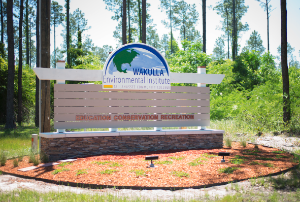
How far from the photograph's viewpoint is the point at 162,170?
6820mm

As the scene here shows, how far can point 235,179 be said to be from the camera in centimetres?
611

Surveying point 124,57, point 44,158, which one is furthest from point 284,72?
point 44,158

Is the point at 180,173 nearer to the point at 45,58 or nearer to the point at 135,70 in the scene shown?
the point at 135,70

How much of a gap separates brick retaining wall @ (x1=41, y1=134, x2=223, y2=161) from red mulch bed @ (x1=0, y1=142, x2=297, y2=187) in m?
1.05

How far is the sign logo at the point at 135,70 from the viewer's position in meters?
9.91

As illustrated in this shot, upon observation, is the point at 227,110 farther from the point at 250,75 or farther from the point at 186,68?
the point at 250,75

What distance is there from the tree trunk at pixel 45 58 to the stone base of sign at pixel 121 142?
77 centimetres

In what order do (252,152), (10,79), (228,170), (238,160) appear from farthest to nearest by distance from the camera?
(10,79) → (252,152) → (238,160) → (228,170)

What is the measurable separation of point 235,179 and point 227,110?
14.5 m

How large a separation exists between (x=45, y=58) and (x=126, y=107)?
3788mm

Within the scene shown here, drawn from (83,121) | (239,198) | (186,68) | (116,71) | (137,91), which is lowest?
(239,198)

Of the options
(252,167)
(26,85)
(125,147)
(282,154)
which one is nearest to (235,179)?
(252,167)

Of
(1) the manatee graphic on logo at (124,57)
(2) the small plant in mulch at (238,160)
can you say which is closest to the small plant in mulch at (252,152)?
(2) the small plant in mulch at (238,160)

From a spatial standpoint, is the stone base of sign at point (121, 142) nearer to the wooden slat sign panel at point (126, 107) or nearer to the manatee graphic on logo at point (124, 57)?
the wooden slat sign panel at point (126, 107)
